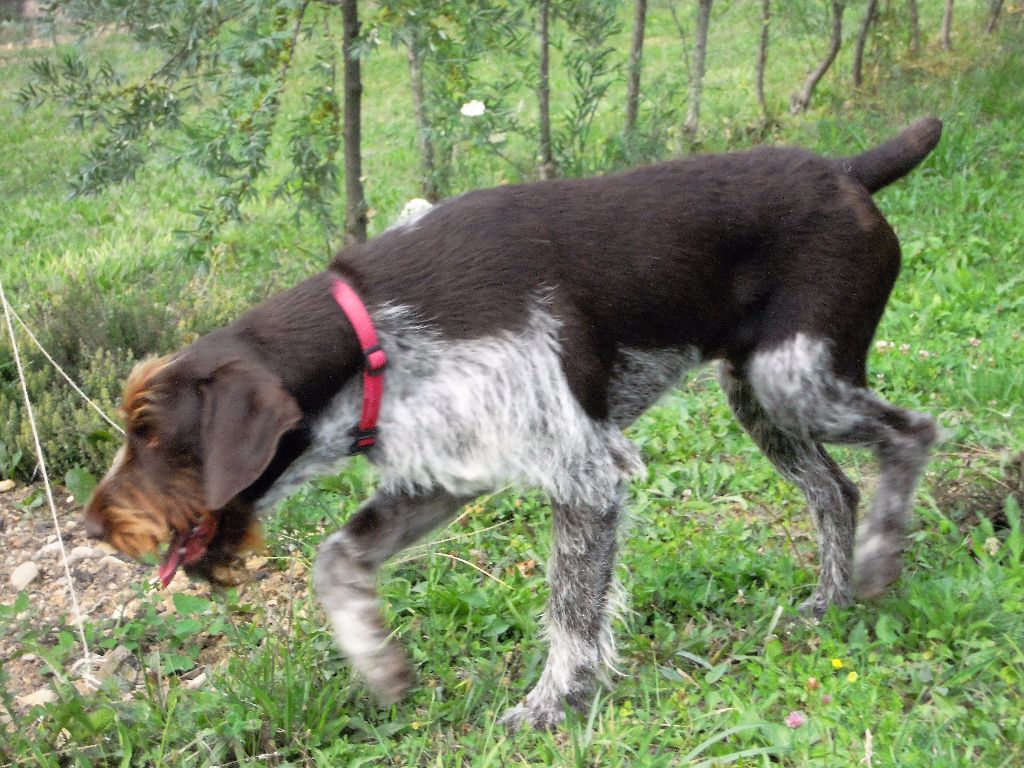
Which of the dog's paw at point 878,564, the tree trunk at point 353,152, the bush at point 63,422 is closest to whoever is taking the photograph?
the dog's paw at point 878,564

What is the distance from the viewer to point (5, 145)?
11.6 m

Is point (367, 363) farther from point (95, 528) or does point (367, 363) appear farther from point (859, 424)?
point (859, 424)

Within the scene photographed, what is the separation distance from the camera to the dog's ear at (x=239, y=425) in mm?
2607

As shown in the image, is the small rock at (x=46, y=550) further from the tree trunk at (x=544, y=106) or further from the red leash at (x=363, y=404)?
the tree trunk at (x=544, y=106)

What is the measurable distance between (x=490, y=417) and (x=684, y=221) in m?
0.80

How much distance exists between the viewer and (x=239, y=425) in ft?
8.70

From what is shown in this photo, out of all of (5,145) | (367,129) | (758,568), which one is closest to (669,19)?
(367,129)

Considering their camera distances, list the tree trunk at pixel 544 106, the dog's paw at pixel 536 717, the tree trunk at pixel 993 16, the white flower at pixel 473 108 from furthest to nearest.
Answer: the tree trunk at pixel 993 16
the tree trunk at pixel 544 106
the white flower at pixel 473 108
the dog's paw at pixel 536 717

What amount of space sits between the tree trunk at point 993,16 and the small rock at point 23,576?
9.13 metres

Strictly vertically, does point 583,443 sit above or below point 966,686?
above

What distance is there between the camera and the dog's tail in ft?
11.3

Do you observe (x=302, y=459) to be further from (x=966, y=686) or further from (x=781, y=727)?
(x=966, y=686)

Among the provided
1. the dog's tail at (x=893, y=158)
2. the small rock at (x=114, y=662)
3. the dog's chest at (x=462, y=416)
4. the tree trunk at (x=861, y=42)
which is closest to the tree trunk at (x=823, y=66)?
the tree trunk at (x=861, y=42)

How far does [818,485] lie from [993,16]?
26.3 ft
